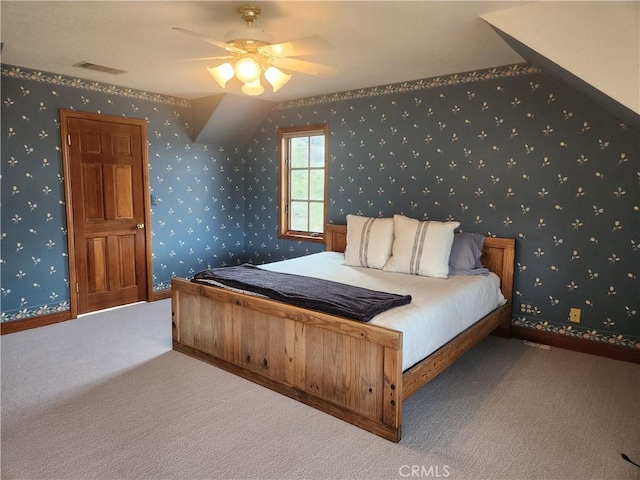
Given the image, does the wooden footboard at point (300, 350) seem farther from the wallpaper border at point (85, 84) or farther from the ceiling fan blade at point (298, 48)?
the wallpaper border at point (85, 84)

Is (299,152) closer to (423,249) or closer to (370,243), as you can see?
(370,243)

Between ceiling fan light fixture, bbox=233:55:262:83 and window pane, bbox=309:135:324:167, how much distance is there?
2.35 metres

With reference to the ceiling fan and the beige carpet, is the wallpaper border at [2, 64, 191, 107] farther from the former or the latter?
→ the beige carpet

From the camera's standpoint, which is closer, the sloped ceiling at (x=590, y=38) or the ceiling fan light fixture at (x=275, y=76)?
the sloped ceiling at (x=590, y=38)

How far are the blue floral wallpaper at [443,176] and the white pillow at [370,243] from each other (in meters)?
0.46

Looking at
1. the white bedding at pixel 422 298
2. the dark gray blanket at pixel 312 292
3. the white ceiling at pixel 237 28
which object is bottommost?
the white bedding at pixel 422 298

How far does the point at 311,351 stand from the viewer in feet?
8.77

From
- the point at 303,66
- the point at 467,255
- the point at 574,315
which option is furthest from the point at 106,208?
the point at 574,315

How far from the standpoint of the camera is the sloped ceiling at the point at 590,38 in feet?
7.06

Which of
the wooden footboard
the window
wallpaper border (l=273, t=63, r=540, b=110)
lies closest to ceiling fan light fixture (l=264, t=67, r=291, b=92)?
the wooden footboard

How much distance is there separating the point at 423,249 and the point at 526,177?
3.30 feet

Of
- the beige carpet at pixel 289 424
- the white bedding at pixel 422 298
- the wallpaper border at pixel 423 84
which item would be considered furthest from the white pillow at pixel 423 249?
the wallpaper border at pixel 423 84

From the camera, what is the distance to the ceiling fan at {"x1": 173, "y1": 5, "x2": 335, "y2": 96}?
98.0 inches

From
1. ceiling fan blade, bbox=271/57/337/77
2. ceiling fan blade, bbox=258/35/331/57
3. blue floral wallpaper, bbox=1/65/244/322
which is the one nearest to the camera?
ceiling fan blade, bbox=258/35/331/57
